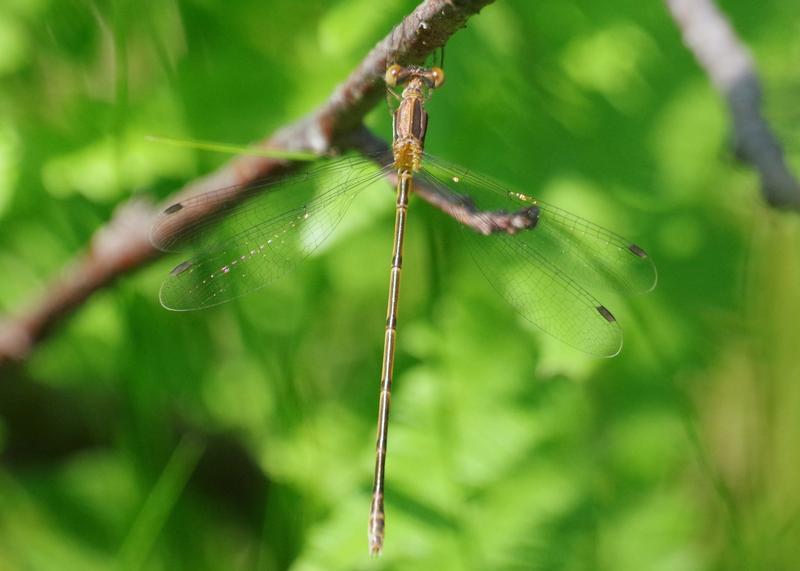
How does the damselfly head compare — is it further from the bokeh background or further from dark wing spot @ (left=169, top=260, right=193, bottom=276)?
dark wing spot @ (left=169, top=260, right=193, bottom=276)

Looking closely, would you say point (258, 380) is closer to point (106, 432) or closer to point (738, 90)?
point (106, 432)

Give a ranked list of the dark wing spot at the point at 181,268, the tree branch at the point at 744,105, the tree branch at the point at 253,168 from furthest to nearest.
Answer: the dark wing spot at the point at 181,268, the tree branch at the point at 744,105, the tree branch at the point at 253,168

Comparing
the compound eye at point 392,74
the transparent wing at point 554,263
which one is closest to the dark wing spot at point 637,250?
the transparent wing at point 554,263

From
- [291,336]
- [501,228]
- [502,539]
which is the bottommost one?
[502,539]

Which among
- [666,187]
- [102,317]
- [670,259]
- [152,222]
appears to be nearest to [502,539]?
[670,259]

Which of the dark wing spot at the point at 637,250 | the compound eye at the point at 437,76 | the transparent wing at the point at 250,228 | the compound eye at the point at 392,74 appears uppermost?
the compound eye at the point at 437,76

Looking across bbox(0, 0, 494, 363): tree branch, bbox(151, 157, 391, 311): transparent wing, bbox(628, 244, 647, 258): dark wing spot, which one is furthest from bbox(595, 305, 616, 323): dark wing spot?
bbox(0, 0, 494, 363): tree branch

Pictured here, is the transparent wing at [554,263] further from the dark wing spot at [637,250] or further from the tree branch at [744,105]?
the tree branch at [744,105]
